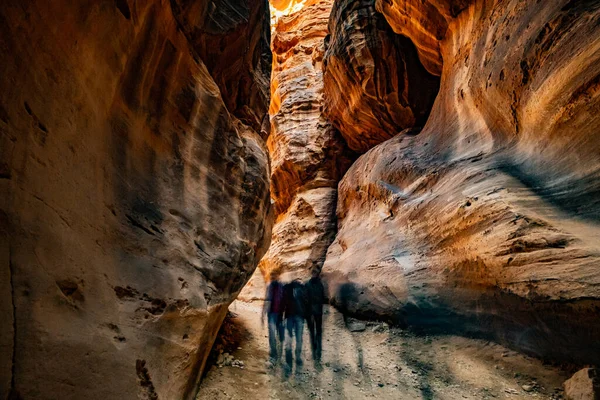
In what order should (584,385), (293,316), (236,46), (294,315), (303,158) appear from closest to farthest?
(584,385)
(236,46)
(293,316)
(294,315)
(303,158)

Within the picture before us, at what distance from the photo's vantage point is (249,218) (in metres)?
5.77

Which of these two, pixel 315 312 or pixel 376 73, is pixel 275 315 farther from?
pixel 376 73

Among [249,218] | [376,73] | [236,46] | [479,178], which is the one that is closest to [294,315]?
[249,218]

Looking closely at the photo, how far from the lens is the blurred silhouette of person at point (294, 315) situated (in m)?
5.83

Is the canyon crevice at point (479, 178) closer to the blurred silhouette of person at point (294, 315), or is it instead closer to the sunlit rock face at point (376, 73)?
the sunlit rock face at point (376, 73)

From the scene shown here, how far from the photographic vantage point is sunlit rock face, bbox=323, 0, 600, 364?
4164 millimetres

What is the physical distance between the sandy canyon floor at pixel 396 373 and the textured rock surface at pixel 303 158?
6.06m

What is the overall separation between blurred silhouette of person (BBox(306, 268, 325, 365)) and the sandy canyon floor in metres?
0.20

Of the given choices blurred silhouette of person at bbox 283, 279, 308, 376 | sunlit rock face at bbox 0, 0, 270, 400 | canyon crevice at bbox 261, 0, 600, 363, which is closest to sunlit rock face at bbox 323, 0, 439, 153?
canyon crevice at bbox 261, 0, 600, 363

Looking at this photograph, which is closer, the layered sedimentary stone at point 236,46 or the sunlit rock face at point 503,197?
the sunlit rock face at point 503,197

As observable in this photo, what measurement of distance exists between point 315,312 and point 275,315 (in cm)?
119

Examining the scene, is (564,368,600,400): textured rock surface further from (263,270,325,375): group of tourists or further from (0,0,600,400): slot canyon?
(263,270,325,375): group of tourists

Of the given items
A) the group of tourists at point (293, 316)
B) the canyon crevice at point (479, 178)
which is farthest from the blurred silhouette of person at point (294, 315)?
the canyon crevice at point (479, 178)

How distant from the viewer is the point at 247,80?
6.65 metres
